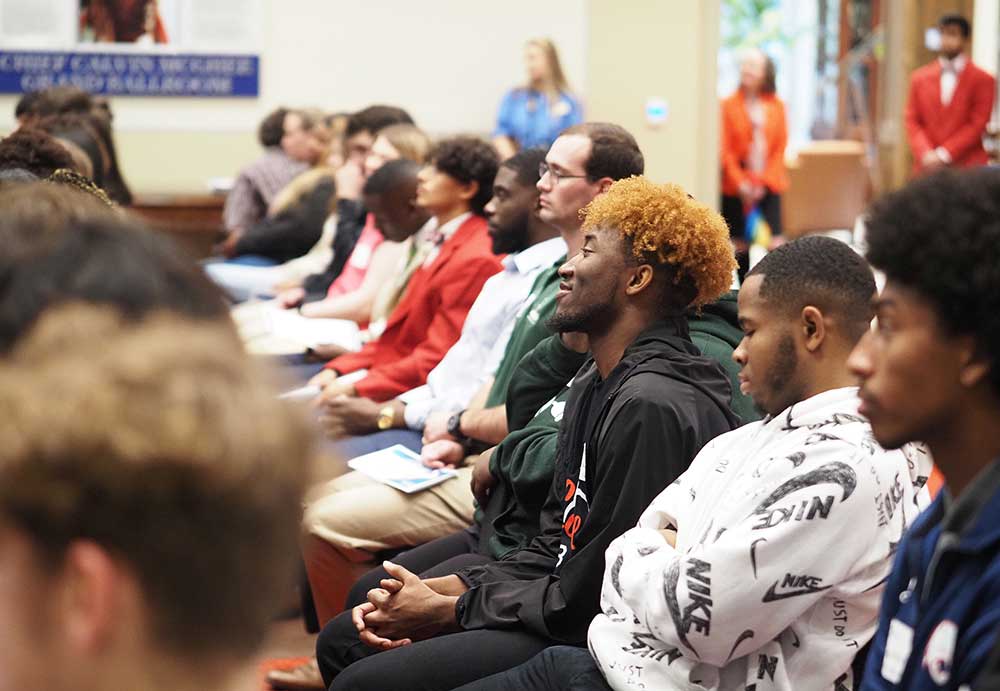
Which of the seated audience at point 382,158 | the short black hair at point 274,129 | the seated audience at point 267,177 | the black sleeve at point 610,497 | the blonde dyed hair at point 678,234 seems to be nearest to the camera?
the black sleeve at point 610,497

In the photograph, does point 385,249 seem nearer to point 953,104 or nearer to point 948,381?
point 948,381

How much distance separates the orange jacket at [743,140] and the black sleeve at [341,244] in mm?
4660

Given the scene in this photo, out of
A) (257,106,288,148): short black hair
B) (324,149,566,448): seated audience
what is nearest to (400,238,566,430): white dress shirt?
(324,149,566,448): seated audience

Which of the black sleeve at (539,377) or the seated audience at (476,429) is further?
the seated audience at (476,429)

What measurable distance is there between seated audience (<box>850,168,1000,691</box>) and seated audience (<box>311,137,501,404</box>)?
113 inches

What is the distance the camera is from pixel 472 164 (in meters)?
4.57

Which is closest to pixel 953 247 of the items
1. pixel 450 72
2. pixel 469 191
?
pixel 469 191

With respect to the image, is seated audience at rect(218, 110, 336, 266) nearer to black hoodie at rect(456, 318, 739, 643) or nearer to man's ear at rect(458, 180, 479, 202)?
man's ear at rect(458, 180, 479, 202)

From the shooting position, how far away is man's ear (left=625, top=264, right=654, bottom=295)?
2.68m

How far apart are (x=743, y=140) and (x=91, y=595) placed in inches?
401

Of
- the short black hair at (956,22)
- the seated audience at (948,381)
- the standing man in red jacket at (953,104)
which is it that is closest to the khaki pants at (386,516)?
the seated audience at (948,381)

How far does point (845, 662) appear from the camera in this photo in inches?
78.0

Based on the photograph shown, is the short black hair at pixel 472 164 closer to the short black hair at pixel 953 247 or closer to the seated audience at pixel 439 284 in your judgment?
the seated audience at pixel 439 284

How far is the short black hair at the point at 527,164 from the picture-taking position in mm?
3996
